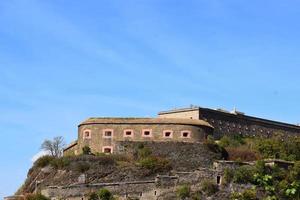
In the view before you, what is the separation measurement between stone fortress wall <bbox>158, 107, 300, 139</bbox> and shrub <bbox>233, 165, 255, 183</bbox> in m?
10.3

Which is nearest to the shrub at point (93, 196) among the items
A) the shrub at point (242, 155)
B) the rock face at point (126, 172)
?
the rock face at point (126, 172)

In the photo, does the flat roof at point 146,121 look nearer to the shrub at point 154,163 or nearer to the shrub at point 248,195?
the shrub at point 154,163

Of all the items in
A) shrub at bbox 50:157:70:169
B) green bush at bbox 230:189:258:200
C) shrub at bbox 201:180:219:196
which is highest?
shrub at bbox 50:157:70:169

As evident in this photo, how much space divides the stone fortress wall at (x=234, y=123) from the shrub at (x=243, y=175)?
1031 centimetres

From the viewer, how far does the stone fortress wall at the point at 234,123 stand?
74.5 m

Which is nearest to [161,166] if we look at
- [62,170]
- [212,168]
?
[212,168]

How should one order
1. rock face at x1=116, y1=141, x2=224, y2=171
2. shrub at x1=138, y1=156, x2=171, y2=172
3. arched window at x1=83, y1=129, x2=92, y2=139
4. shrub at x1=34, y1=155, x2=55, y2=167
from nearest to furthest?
shrub at x1=138, y1=156, x2=171, y2=172, rock face at x1=116, y1=141, x2=224, y2=171, shrub at x1=34, y1=155, x2=55, y2=167, arched window at x1=83, y1=129, x2=92, y2=139

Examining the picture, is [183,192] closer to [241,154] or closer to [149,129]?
[241,154]

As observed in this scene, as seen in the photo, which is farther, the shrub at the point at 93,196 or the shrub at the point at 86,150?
the shrub at the point at 86,150

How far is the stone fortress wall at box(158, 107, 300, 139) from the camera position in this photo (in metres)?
74.5

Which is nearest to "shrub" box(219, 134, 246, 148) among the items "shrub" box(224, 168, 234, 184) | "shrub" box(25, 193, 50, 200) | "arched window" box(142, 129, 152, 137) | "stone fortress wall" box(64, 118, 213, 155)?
"stone fortress wall" box(64, 118, 213, 155)

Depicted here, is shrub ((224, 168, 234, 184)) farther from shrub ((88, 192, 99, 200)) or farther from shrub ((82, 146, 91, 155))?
shrub ((82, 146, 91, 155))

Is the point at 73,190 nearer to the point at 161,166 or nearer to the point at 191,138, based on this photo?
the point at 161,166

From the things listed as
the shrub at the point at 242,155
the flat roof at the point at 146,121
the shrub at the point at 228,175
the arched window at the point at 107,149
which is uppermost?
the flat roof at the point at 146,121
